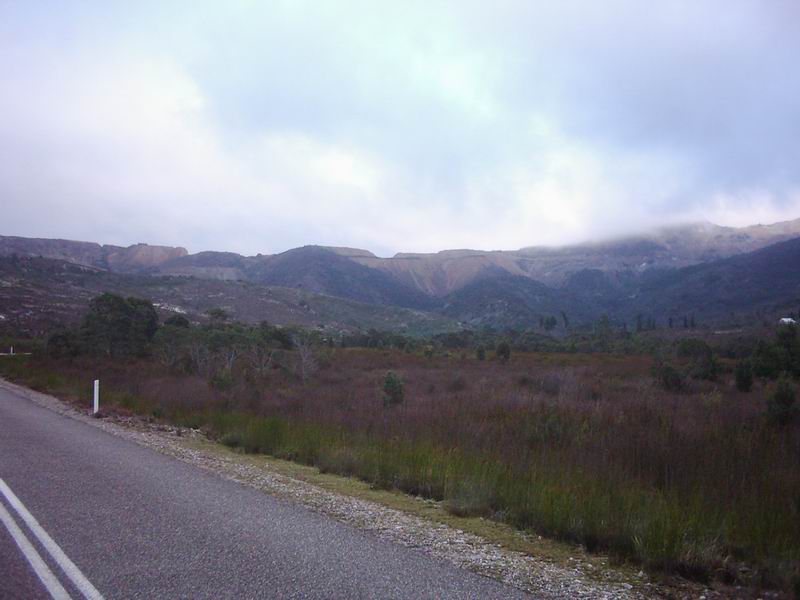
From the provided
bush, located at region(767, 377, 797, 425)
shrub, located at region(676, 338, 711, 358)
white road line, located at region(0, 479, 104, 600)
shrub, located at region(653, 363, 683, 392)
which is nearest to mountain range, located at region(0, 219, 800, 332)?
shrub, located at region(676, 338, 711, 358)

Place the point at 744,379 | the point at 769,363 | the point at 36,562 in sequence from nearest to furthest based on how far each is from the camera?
the point at 36,562 < the point at 744,379 < the point at 769,363

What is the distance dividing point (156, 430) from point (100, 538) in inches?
375

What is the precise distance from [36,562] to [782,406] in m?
12.6

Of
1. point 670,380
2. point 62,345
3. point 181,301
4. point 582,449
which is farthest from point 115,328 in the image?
point 181,301

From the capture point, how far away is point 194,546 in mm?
5906

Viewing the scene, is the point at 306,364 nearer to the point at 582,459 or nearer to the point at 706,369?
the point at 706,369

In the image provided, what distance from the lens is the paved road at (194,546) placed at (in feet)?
16.3

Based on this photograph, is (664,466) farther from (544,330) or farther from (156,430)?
(544,330)

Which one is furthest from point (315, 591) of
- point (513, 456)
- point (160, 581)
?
point (513, 456)

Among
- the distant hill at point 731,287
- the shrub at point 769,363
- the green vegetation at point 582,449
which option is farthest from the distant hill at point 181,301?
the shrub at point 769,363

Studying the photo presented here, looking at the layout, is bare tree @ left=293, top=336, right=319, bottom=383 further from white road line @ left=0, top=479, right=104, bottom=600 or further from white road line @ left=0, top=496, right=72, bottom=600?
white road line @ left=0, top=496, right=72, bottom=600

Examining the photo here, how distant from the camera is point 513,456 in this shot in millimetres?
9688

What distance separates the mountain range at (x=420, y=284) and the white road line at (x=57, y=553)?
6417 centimetres

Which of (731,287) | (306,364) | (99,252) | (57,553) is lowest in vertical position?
(306,364)
